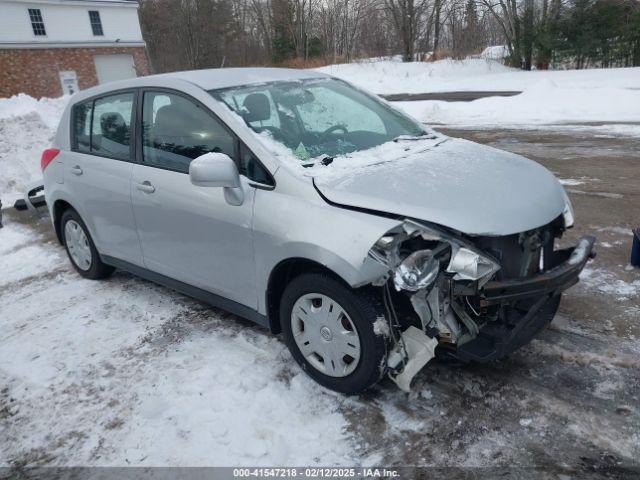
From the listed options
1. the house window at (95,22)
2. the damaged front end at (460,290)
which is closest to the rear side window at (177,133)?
the damaged front end at (460,290)

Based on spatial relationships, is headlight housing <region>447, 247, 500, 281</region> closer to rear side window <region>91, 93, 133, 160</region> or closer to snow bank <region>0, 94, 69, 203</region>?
rear side window <region>91, 93, 133, 160</region>

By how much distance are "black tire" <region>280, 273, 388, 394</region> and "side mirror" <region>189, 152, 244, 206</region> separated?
710 mm

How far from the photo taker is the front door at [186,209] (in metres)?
3.28

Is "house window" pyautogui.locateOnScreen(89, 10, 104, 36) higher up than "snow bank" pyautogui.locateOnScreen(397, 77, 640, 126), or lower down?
higher up

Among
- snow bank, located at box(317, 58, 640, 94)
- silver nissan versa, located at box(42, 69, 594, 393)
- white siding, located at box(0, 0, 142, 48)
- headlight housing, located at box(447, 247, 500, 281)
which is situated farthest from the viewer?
white siding, located at box(0, 0, 142, 48)

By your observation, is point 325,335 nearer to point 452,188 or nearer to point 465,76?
point 452,188

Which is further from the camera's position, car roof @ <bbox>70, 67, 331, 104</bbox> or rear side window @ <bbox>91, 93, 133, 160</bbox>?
rear side window @ <bbox>91, 93, 133, 160</bbox>

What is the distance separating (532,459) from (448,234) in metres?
1.14

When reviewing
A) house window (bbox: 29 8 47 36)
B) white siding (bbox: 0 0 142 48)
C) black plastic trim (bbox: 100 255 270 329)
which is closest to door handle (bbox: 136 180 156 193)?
black plastic trim (bbox: 100 255 270 329)

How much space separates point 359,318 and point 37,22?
3449 centimetres

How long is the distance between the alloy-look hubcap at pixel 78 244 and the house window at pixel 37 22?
30.9 meters

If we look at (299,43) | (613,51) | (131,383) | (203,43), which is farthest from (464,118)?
(203,43)

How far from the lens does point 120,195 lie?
4074mm

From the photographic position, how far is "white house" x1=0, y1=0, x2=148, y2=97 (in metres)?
29.2
